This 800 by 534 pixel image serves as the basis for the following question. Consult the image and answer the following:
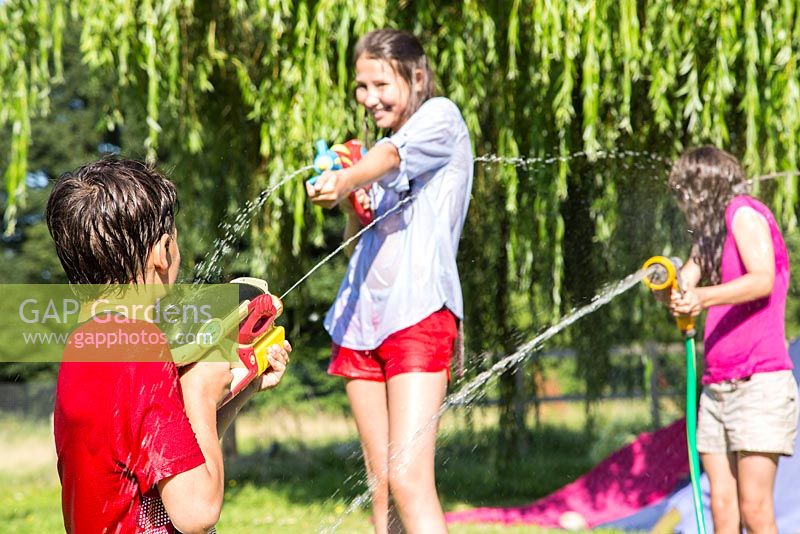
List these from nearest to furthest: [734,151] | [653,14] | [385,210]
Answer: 1. [385,210]
2. [653,14]
3. [734,151]

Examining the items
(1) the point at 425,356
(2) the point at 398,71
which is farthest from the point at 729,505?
(2) the point at 398,71

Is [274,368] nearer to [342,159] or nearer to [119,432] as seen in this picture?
[119,432]

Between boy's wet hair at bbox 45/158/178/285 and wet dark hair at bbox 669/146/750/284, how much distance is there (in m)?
2.08

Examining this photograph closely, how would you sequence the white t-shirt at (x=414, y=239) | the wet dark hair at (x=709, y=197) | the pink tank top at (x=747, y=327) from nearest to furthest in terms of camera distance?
the white t-shirt at (x=414, y=239)
the pink tank top at (x=747, y=327)
the wet dark hair at (x=709, y=197)

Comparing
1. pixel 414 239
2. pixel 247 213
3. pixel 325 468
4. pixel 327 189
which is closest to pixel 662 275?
A: pixel 414 239

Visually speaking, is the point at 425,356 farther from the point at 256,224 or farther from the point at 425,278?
the point at 256,224

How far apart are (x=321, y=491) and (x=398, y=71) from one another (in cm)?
478

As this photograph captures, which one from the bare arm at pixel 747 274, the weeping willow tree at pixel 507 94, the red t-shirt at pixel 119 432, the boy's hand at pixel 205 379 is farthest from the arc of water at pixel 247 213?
the red t-shirt at pixel 119 432

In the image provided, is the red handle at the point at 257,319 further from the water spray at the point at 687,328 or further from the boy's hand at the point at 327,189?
the water spray at the point at 687,328

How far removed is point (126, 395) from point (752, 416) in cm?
211

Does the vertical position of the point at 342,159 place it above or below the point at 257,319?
above

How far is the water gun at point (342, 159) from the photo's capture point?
2623mm

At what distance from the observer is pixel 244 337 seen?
1914mm

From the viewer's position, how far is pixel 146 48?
4.85 metres
